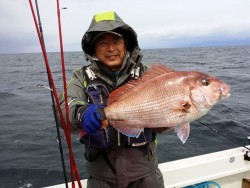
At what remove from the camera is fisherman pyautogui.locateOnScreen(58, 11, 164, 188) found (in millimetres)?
2961

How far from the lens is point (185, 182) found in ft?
13.6

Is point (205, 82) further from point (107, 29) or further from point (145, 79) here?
point (107, 29)

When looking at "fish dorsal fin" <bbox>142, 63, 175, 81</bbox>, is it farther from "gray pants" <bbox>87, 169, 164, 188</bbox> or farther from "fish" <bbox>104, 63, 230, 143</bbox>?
"gray pants" <bbox>87, 169, 164, 188</bbox>

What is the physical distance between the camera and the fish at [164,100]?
245 cm

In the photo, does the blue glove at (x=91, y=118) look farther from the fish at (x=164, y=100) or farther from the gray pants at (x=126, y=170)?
the gray pants at (x=126, y=170)

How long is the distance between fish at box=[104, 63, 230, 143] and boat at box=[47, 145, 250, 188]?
1.72m

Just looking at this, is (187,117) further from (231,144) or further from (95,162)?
(231,144)

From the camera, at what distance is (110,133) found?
2953 millimetres

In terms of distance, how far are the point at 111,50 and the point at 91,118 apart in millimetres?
999

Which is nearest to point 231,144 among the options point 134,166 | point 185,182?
point 185,182

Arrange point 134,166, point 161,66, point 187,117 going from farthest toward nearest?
point 134,166
point 161,66
point 187,117

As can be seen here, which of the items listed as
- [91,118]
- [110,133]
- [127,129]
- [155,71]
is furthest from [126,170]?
[155,71]

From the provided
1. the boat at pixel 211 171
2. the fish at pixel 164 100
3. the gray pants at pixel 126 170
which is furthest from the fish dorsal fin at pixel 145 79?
the boat at pixel 211 171

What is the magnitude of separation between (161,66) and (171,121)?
1.77ft
